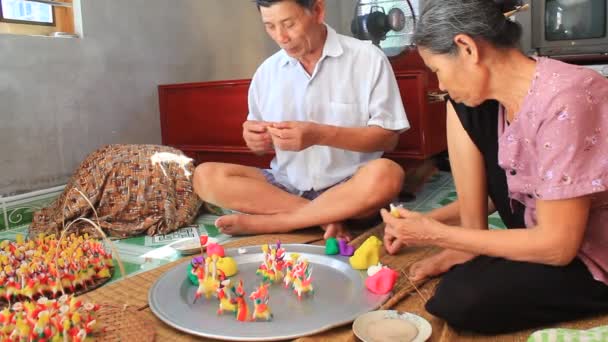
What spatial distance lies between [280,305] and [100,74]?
7.62 ft

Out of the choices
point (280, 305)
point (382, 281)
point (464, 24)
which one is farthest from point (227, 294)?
point (464, 24)

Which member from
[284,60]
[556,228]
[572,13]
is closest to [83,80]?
[284,60]

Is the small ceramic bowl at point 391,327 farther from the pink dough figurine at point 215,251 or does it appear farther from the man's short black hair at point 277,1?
the man's short black hair at point 277,1

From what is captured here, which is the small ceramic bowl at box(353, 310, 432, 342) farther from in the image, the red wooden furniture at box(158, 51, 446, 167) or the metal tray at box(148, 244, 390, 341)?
the red wooden furniture at box(158, 51, 446, 167)

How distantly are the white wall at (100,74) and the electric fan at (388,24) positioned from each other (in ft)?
3.64

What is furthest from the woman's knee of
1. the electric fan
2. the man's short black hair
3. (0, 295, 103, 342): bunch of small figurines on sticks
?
the electric fan

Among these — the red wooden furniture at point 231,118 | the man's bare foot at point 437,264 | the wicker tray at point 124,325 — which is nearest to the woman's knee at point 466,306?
the man's bare foot at point 437,264

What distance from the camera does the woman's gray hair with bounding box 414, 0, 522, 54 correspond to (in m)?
1.12

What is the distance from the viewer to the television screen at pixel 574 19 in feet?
13.6

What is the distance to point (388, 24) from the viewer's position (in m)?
3.48

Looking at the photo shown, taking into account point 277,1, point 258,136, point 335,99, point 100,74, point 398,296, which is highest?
point 277,1

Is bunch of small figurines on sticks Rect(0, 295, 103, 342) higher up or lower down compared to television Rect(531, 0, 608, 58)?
lower down

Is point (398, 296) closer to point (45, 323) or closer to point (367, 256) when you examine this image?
point (367, 256)

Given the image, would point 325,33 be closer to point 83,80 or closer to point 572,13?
point 83,80
